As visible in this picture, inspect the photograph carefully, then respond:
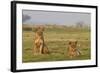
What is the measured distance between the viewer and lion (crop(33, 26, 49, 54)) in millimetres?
1562

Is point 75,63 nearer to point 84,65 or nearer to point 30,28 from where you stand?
point 84,65

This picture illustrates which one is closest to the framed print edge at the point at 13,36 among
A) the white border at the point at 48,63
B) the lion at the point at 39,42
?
the white border at the point at 48,63

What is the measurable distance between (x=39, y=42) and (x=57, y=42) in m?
0.14

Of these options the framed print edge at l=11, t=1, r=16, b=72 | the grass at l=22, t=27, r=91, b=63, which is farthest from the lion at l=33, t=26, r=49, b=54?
the framed print edge at l=11, t=1, r=16, b=72

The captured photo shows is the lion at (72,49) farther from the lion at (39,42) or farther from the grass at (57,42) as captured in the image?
the lion at (39,42)

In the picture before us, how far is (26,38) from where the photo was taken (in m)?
1.52

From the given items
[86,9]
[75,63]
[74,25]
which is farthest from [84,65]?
[86,9]

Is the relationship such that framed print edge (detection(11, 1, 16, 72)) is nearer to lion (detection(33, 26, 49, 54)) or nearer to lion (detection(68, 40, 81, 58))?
lion (detection(33, 26, 49, 54))

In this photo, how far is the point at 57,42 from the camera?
1.62m

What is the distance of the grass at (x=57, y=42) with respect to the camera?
153 centimetres

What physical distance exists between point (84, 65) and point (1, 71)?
62 cm

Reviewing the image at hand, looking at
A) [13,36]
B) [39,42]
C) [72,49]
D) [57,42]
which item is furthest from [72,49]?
[13,36]

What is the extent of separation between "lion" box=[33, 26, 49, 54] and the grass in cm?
2

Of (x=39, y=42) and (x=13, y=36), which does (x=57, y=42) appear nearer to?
(x=39, y=42)
